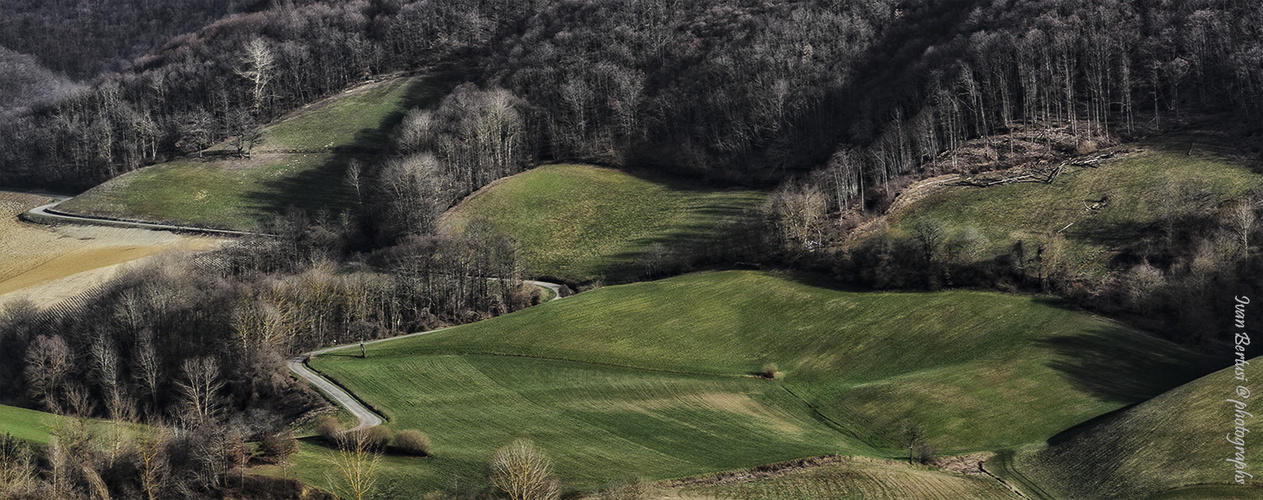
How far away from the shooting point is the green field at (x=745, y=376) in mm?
78188

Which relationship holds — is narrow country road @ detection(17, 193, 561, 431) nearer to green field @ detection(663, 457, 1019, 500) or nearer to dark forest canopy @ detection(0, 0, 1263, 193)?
green field @ detection(663, 457, 1019, 500)

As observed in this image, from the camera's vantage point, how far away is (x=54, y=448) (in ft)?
232

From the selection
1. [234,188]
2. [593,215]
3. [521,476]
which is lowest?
[521,476]

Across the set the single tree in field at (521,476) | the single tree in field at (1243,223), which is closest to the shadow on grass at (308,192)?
the single tree in field at (521,476)

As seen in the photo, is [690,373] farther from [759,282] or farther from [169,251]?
[169,251]

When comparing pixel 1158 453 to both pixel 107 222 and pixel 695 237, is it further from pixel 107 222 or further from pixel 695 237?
pixel 107 222

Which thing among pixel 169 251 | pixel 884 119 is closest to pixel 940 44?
pixel 884 119

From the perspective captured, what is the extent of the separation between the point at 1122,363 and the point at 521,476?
183 ft

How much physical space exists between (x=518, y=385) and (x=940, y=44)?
106 metres

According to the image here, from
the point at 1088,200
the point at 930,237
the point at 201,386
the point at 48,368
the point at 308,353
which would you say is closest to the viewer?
the point at 201,386

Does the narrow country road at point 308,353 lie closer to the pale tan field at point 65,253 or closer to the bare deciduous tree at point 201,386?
the pale tan field at point 65,253

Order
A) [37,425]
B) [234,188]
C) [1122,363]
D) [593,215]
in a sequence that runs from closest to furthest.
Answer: [37,425], [1122,363], [593,215], [234,188]

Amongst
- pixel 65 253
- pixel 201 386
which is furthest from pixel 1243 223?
pixel 65 253

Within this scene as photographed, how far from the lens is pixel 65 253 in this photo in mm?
159500
